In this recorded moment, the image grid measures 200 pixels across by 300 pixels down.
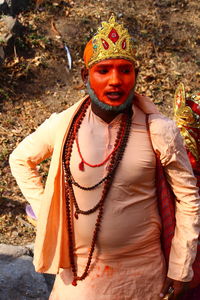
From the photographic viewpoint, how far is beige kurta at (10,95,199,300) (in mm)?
2711

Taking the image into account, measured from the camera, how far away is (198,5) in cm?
934

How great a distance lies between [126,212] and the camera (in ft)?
8.98

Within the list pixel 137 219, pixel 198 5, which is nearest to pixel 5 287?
pixel 137 219

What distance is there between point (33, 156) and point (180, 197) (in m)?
0.92

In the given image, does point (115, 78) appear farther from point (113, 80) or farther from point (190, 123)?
point (190, 123)

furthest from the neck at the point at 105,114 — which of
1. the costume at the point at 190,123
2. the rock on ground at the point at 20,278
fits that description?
the rock on ground at the point at 20,278

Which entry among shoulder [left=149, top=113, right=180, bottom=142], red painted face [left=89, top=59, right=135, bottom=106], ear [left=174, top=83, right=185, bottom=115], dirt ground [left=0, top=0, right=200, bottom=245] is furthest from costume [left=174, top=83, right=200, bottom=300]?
dirt ground [left=0, top=0, right=200, bottom=245]

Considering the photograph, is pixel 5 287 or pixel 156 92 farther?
pixel 156 92

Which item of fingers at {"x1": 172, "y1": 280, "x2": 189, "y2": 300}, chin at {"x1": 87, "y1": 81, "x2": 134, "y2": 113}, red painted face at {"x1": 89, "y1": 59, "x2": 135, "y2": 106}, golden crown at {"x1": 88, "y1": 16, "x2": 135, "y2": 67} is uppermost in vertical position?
golden crown at {"x1": 88, "y1": 16, "x2": 135, "y2": 67}

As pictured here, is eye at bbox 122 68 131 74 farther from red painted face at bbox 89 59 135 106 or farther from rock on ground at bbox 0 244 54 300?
rock on ground at bbox 0 244 54 300

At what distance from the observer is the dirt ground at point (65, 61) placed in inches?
239

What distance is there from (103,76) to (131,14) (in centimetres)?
637

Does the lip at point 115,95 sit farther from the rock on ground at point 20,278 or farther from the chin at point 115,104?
the rock on ground at point 20,278

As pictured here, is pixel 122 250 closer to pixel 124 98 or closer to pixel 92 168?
pixel 92 168
